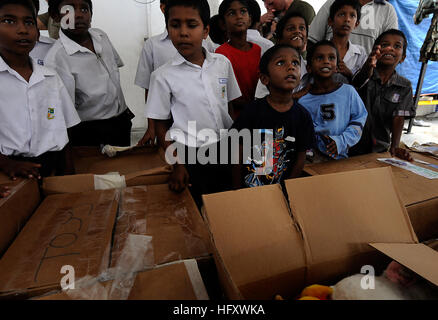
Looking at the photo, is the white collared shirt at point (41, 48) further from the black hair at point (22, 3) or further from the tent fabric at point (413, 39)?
the tent fabric at point (413, 39)

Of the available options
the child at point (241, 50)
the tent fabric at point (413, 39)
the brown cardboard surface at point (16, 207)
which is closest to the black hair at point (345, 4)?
the child at point (241, 50)

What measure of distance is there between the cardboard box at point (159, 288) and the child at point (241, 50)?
117cm

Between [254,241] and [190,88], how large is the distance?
0.83 metres

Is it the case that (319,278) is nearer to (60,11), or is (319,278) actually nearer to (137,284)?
(137,284)

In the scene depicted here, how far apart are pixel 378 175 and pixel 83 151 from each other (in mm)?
1145

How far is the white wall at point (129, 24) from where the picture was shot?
2795mm

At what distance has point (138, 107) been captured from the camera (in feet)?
10.7

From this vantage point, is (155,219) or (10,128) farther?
(10,128)

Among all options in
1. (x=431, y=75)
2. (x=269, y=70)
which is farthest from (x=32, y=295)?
(x=431, y=75)

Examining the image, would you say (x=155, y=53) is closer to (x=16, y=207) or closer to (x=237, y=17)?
(x=237, y=17)

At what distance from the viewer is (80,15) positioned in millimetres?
1351

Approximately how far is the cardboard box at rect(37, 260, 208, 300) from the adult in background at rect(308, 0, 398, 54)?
1.81 meters

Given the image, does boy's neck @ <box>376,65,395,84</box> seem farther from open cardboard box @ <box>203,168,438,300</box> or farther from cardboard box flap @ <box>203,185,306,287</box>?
cardboard box flap @ <box>203,185,306,287</box>
